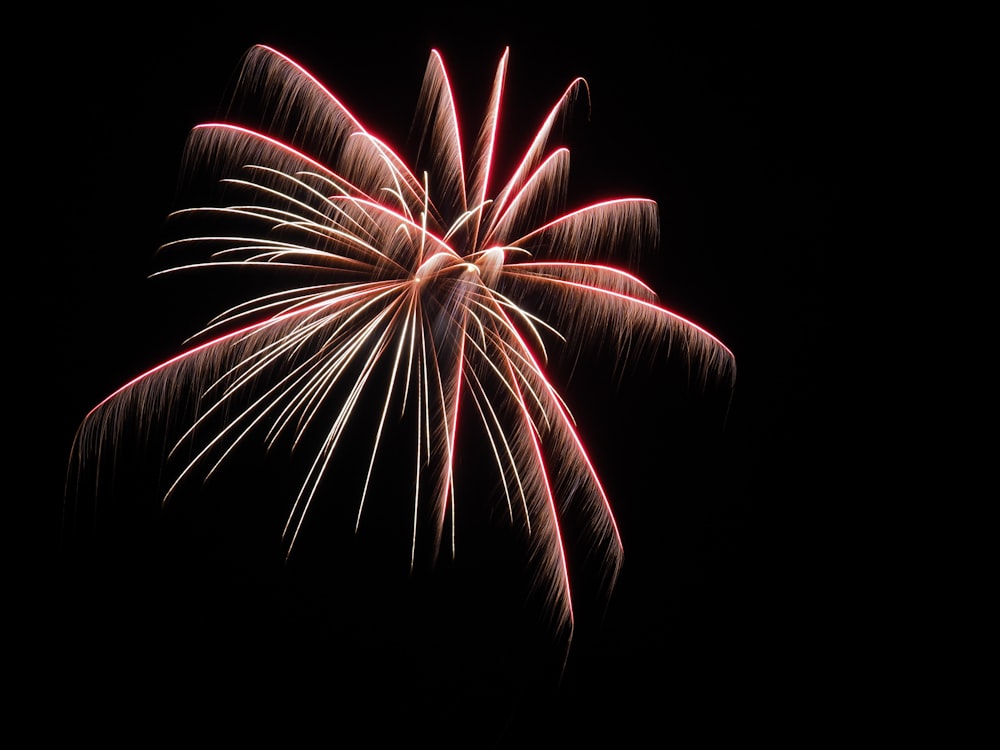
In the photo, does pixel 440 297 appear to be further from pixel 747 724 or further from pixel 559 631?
pixel 747 724

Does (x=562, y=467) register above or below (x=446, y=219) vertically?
below

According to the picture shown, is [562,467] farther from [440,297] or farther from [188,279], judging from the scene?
[188,279]

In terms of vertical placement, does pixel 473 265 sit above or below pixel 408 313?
above

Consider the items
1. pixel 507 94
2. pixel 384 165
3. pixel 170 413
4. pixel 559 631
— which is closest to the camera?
pixel 384 165

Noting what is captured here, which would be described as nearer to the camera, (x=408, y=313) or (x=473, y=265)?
(x=473, y=265)

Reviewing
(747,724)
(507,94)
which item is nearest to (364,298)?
(507,94)

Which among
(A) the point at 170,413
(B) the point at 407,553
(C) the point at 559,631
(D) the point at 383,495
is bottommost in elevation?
(C) the point at 559,631

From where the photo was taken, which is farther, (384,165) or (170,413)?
(170,413)

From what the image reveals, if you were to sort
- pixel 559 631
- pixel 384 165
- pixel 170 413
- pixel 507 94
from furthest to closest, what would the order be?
pixel 507 94 → pixel 559 631 → pixel 170 413 → pixel 384 165
